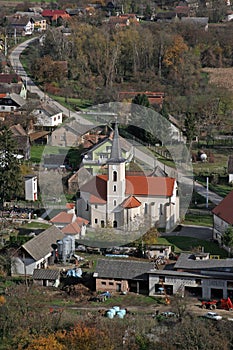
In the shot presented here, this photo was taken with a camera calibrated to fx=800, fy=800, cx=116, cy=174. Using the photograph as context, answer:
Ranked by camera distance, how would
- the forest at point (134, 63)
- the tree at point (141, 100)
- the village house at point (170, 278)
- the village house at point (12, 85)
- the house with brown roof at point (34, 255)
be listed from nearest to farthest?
the village house at point (170, 278), the house with brown roof at point (34, 255), the tree at point (141, 100), the village house at point (12, 85), the forest at point (134, 63)

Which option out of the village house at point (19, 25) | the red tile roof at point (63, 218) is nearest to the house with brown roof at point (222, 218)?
the red tile roof at point (63, 218)

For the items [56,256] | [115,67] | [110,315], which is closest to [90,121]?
[115,67]

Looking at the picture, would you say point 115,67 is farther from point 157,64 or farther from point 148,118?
point 148,118

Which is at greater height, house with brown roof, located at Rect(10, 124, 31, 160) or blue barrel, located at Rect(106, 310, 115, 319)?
house with brown roof, located at Rect(10, 124, 31, 160)

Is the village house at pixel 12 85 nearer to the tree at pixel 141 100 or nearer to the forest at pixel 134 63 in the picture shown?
the forest at pixel 134 63

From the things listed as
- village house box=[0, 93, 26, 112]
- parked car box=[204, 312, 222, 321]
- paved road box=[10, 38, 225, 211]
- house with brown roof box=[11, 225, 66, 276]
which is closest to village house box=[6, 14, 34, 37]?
paved road box=[10, 38, 225, 211]

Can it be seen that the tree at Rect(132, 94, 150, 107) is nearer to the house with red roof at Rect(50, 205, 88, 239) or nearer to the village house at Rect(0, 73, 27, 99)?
the village house at Rect(0, 73, 27, 99)

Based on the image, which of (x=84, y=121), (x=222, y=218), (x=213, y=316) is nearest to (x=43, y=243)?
(x=222, y=218)

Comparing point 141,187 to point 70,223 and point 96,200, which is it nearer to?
point 96,200
